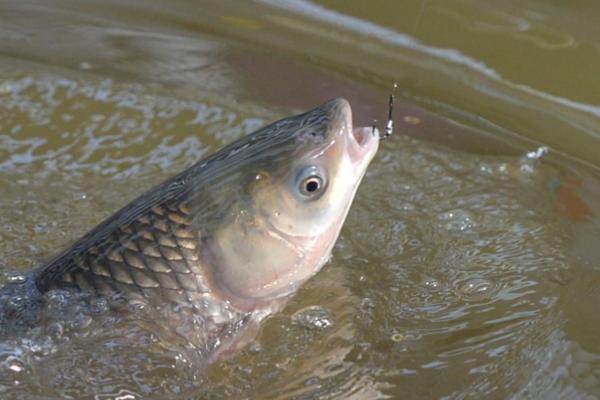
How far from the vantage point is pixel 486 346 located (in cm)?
307

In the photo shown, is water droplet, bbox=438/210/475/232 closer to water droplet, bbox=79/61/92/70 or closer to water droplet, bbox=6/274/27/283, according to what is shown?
water droplet, bbox=6/274/27/283

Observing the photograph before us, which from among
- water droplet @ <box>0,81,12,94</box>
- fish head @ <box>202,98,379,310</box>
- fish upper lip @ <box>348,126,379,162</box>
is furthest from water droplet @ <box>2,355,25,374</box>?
water droplet @ <box>0,81,12,94</box>

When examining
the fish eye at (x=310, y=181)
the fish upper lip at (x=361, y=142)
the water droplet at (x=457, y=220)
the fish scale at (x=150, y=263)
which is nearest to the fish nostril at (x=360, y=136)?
the fish upper lip at (x=361, y=142)

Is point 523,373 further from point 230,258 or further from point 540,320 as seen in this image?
point 230,258

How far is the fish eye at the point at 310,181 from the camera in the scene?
2.82 metres

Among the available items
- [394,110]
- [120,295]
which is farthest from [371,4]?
[120,295]

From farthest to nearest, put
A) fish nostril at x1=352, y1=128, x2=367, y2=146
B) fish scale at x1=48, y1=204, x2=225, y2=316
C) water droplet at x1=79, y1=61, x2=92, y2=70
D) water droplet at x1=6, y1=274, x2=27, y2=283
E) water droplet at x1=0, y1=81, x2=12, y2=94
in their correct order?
water droplet at x1=79, y1=61, x2=92, y2=70 < water droplet at x1=0, y1=81, x2=12, y2=94 < water droplet at x1=6, y1=274, x2=27, y2=283 < fish nostril at x1=352, y1=128, x2=367, y2=146 < fish scale at x1=48, y1=204, x2=225, y2=316

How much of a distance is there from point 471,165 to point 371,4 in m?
1.17

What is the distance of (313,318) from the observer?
3.23 metres

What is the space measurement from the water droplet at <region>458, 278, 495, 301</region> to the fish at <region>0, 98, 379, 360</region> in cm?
57

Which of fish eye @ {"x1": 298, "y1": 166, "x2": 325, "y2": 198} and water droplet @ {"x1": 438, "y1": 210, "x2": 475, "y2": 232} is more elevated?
fish eye @ {"x1": 298, "y1": 166, "x2": 325, "y2": 198}

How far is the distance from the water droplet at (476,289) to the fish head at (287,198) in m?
0.58

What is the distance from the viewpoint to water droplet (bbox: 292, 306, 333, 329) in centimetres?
320

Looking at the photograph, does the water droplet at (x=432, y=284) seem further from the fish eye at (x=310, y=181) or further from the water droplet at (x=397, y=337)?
the fish eye at (x=310, y=181)
